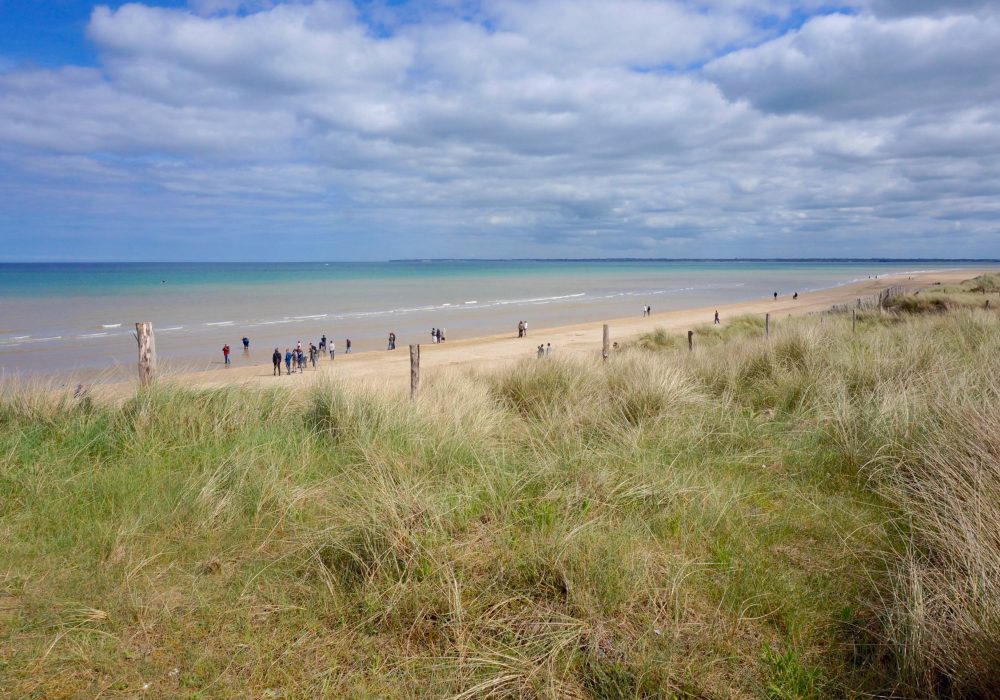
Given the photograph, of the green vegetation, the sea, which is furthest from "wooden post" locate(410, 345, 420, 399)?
the sea

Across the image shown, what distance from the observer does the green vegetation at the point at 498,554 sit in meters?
2.88

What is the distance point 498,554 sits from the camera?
3619 millimetres

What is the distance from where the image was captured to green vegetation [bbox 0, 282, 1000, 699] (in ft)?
9.46

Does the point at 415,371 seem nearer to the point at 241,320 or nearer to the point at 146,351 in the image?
the point at 146,351

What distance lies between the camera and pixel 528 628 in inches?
124

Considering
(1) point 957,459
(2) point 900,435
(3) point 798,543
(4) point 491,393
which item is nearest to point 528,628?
(3) point 798,543

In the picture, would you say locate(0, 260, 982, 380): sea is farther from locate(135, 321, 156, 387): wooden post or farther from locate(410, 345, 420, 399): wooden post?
locate(410, 345, 420, 399): wooden post

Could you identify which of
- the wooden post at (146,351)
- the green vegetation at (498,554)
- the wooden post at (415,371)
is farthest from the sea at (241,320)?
the green vegetation at (498,554)

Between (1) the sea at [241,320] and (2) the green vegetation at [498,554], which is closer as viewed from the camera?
(2) the green vegetation at [498,554]

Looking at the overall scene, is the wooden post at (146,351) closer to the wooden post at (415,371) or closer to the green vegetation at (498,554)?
the green vegetation at (498,554)

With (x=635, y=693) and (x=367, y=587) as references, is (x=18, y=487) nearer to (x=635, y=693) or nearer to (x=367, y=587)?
(x=367, y=587)

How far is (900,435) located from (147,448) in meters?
6.50

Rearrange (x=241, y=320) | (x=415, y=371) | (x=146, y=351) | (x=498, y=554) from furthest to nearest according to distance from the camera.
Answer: (x=241, y=320) → (x=415, y=371) → (x=146, y=351) → (x=498, y=554)

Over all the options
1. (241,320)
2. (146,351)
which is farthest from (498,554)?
(241,320)
